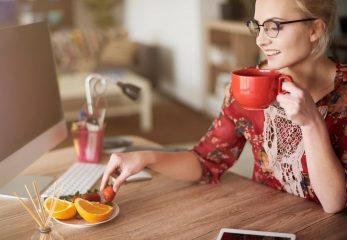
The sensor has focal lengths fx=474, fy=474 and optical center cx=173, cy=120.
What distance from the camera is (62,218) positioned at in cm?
116

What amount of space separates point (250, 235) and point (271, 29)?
20.0 inches

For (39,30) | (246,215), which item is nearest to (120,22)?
(39,30)

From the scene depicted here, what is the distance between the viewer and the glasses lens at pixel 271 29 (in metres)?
1.18

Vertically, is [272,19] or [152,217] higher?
[272,19]

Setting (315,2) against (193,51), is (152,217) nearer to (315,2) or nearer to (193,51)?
(315,2)

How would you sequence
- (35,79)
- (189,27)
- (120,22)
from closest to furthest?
(35,79) → (189,27) → (120,22)

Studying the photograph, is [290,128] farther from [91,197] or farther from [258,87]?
[91,197]

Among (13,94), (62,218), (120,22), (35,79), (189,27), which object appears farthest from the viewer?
(120,22)

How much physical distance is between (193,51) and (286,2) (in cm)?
416

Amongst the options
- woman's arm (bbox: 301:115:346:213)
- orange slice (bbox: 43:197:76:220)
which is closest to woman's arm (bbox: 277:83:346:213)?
woman's arm (bbox: 301:115:346:213)

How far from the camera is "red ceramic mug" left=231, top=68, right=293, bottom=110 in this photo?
1.06 m

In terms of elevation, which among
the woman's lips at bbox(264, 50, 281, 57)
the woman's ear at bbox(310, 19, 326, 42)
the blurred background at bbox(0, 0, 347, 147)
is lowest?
the blurred background at bbox(0, 0, 347, 147)

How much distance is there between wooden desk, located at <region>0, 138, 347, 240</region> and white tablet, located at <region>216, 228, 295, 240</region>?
0.10ft

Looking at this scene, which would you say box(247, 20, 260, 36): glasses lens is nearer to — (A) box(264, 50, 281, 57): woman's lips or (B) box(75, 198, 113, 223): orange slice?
(A) box(264, 50, 281, 57): woman's lips
